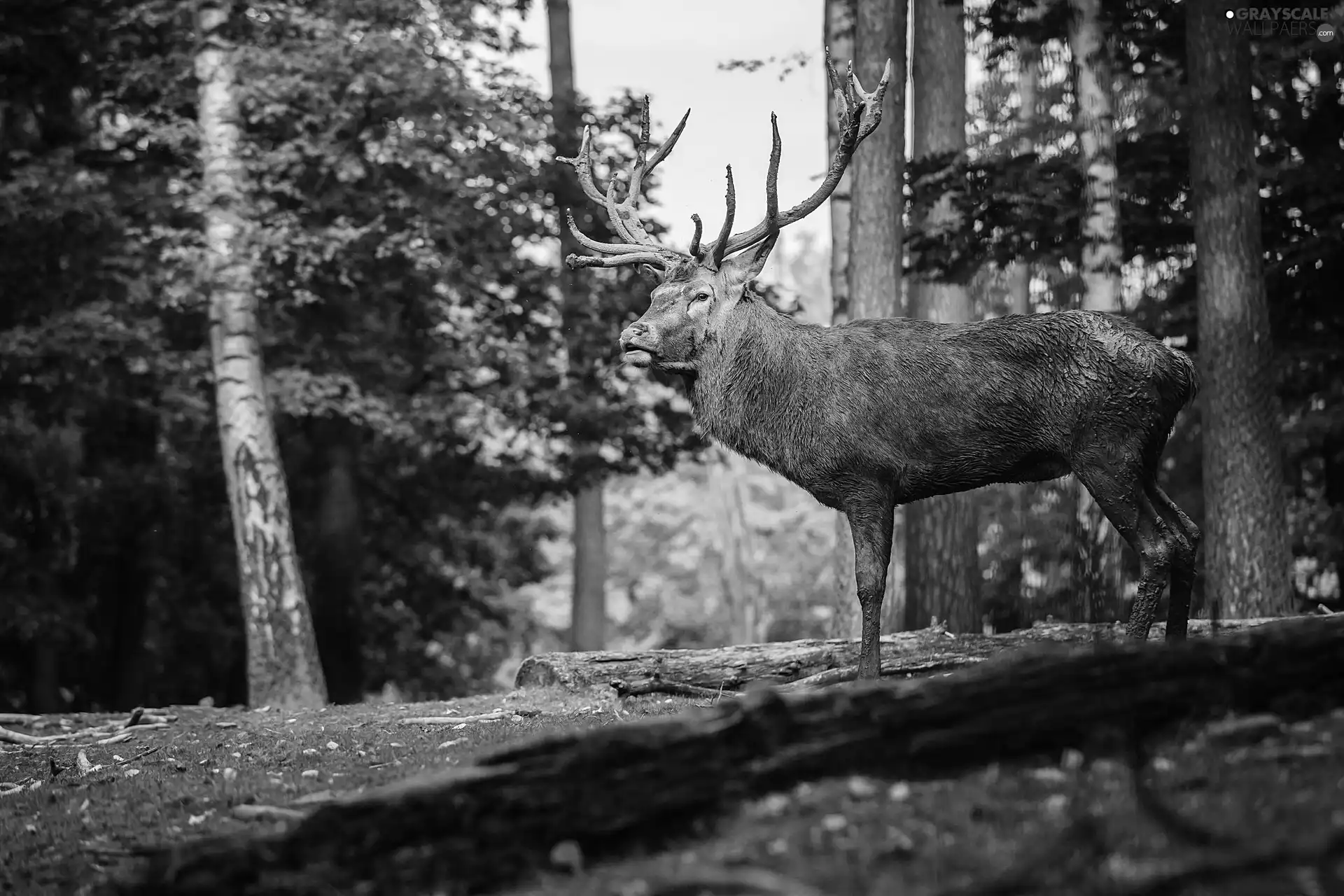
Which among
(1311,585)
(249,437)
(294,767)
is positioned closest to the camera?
(294,767)

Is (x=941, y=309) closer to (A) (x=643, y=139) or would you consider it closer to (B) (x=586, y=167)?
(B) (x=586, y=167)

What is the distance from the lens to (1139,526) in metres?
7.85

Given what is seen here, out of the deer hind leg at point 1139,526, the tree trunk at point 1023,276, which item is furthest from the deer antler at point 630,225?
the tree trunk at point 1023,276

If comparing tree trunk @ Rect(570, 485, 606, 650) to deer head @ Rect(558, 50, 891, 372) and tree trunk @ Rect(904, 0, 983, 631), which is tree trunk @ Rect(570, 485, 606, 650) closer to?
tree trunk @ Rect(904, 0, 983, 631)

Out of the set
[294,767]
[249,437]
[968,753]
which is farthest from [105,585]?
[968,753]

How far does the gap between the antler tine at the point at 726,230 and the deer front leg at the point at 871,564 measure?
6.28 ft

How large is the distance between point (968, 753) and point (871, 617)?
3465mm

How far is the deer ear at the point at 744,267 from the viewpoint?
9070 mm

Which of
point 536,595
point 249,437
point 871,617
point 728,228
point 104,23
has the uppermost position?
point 104,23

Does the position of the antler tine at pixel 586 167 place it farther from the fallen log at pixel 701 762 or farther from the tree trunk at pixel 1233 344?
the fallen log at pixel 701 762

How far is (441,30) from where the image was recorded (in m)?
16.0

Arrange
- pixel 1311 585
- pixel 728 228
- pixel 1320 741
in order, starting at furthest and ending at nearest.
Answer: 1. pixel 1311 585
2. pixel 728 228
3. pixel 1320 741

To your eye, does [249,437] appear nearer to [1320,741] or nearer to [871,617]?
[871,617]

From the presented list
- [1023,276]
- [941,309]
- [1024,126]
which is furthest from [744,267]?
[1024,126]
